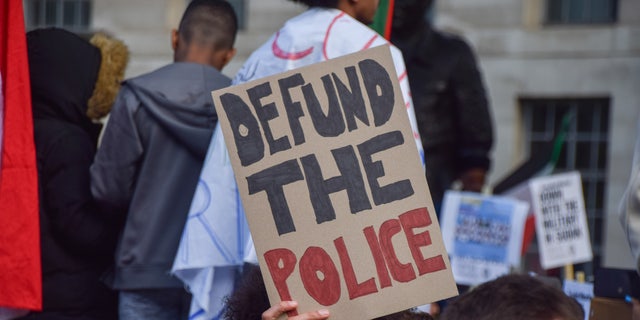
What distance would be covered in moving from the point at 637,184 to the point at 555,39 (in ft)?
43.0

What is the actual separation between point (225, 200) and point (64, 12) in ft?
46.9

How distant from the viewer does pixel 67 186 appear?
4.86 m

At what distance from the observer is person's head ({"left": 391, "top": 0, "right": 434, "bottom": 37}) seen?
7918 millimetres

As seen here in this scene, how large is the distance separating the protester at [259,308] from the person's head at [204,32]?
1.47 metres

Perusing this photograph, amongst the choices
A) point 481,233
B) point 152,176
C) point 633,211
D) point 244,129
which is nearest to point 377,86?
point 244,129

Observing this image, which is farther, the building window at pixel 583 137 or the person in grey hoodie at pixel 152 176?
the building window at pixel 583 137

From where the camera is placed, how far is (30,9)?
1839 centimetres

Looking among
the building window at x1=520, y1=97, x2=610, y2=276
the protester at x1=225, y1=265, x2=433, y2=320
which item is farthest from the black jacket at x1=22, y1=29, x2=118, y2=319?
the building window at x1=520, y1=97, x2=610, y2=276

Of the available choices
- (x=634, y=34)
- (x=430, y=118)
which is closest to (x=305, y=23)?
(x=430, y=118)

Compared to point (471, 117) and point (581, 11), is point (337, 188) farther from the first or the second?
point (581, 11)

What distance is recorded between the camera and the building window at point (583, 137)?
1612 cm

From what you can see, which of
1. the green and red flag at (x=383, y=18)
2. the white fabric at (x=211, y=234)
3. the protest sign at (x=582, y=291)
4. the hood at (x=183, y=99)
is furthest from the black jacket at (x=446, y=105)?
the white fabric at (x=211, y=234)

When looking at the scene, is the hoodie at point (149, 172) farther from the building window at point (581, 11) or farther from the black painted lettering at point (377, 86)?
the building window at point (581, 11)

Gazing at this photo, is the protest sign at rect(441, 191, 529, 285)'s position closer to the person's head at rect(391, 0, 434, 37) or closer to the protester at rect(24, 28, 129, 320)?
the person's head at rect(391, 0, 434, 37)
